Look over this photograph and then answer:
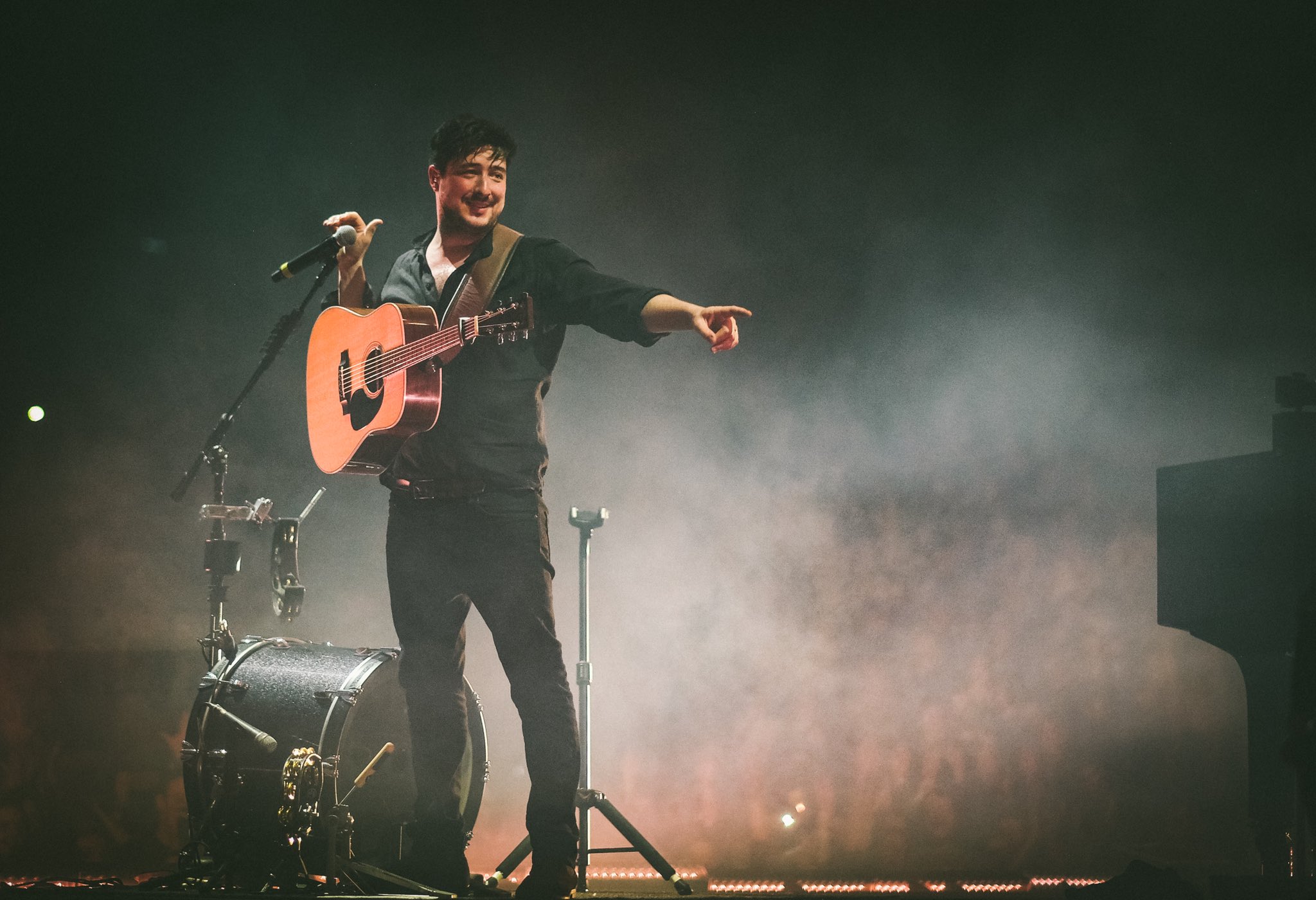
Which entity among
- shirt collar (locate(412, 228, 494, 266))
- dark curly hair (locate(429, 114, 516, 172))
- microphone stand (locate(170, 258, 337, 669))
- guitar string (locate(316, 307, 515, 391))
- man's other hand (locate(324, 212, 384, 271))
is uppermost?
dark curly hair (locate(429, 114, 516, 172))

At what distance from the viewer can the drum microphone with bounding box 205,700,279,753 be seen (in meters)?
2.84

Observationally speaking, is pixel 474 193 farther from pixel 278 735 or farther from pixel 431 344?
pixel 278 735

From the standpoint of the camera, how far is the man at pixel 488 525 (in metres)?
2.33

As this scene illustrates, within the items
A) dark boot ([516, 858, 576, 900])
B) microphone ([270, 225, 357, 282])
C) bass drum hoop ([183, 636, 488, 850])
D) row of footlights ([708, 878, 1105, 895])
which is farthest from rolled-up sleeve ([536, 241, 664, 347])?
row of footlights ([708, 878, 1105, 895])

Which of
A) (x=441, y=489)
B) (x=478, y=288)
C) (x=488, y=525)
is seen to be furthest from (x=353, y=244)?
(x=488, y=525)

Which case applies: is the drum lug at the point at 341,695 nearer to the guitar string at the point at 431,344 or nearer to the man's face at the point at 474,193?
the guitar string at the point at 431,344

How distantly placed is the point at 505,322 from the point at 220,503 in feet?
5.42

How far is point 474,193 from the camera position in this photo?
8.56ft

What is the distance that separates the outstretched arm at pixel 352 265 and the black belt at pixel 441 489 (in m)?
0.68

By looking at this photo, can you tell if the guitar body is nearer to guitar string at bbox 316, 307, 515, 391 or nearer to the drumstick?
guitar string at bbox 316, 307, 515, 391

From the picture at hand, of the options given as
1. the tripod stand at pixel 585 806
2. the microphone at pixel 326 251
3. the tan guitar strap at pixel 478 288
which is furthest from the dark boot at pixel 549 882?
the microphone at pixel 326 251

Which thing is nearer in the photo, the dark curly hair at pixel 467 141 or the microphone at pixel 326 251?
the dark curly hair at pixel 467 141

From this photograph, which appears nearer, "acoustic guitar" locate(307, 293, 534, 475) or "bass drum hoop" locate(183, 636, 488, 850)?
"acoustic guitar" locate(307, 293, 534, 475)

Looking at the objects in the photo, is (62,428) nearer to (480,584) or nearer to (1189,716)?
(480,584)
